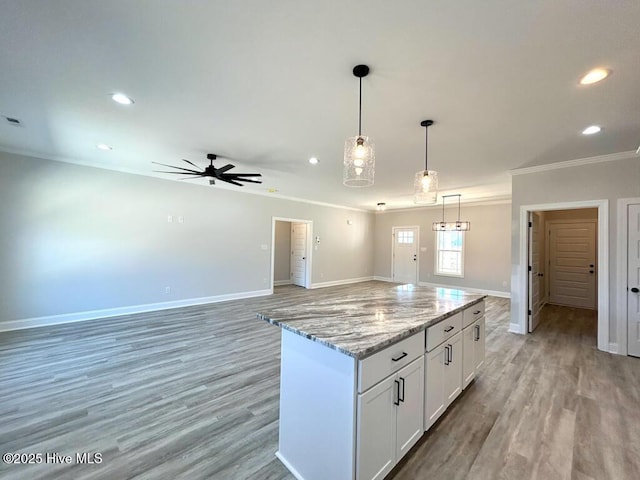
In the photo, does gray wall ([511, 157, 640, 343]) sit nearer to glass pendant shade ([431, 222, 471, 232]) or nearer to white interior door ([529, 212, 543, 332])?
white interior door ([529, 212, 543, 332])

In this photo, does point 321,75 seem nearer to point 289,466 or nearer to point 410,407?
point 410,407

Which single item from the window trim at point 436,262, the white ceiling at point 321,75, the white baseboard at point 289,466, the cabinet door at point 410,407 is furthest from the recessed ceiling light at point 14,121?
the window trim at point 436,262

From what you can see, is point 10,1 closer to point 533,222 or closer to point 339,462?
point 339,462

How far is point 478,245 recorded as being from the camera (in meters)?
7.57

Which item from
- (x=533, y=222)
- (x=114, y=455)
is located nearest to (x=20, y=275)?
(x=114, y=455)

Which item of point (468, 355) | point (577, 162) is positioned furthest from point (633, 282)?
point (468, 355)

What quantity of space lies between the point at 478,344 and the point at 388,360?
1.87 meters

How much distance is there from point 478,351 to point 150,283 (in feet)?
18.4

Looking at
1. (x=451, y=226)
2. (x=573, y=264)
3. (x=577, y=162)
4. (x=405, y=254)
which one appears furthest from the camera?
(x=405, y=254)

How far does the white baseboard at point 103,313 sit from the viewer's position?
4.06m

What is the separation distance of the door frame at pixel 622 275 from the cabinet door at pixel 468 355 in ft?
8.45

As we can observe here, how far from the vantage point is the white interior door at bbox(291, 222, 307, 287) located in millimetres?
8281

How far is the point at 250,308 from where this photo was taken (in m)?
5.59

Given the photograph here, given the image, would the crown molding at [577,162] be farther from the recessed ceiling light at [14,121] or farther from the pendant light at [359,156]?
the recessed ceiling light at [14,121]
